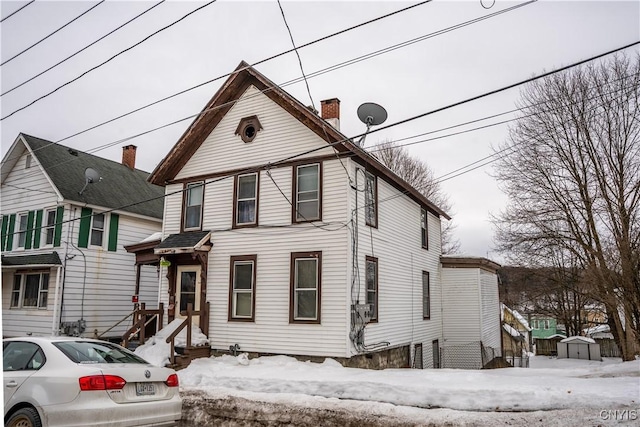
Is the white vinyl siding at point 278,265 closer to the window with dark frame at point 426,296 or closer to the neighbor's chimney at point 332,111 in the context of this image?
the neighbor's chimney at point 332,111

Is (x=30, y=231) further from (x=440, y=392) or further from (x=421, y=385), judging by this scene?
(x=440, y=392)

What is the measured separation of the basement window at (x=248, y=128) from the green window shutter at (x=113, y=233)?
895 centimetres

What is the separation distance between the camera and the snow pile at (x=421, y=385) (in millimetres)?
7938

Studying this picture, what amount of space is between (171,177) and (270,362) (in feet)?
25.0

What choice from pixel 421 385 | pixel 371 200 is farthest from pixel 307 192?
pixel 421 385

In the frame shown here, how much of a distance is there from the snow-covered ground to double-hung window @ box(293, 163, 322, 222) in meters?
4.13

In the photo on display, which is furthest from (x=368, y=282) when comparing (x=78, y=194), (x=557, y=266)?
(x=557, y=266)

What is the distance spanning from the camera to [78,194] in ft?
63.3

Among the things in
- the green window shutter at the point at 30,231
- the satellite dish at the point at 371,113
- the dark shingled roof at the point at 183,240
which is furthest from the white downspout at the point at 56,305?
the satellite dish at the point at 371,113

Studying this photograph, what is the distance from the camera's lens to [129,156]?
2614 centimetres

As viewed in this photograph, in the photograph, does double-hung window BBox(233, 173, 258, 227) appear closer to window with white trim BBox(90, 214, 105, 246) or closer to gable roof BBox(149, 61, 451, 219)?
gable roof BBox(149, 61, 451, 219)

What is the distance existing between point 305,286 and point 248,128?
18.2 ft

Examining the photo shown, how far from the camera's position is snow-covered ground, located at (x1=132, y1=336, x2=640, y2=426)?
7.43 metres

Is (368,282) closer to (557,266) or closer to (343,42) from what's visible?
(343,42)
